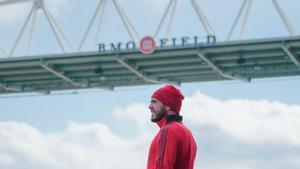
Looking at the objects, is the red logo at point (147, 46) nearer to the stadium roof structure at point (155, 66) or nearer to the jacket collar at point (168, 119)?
the stadium roof structure at point (155, 66)

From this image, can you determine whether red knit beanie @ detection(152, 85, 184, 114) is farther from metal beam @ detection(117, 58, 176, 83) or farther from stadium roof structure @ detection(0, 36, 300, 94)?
metal beam @ detection(117, 58, 176, 83)

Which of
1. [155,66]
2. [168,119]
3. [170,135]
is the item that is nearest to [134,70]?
[155,66]

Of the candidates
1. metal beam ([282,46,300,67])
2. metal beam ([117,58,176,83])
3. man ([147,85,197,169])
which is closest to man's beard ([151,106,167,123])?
man ([147,85,197,169])

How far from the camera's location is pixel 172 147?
5.79 metres

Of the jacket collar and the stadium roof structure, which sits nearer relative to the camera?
the jacket collar

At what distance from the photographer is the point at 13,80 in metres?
73.0

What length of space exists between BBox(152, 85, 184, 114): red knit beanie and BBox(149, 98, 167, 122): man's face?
0.03m

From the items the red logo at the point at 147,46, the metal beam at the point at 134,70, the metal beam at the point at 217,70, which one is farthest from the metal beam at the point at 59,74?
the metal beam at the point at 217,70

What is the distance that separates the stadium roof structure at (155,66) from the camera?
60500mm

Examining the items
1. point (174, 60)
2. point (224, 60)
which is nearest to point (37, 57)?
point (174, 60)

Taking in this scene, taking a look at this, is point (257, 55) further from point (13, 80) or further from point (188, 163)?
point (188, 163)

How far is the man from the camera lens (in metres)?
5.76

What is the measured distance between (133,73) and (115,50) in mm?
3882

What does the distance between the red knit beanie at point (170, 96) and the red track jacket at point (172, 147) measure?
0.08 meters
